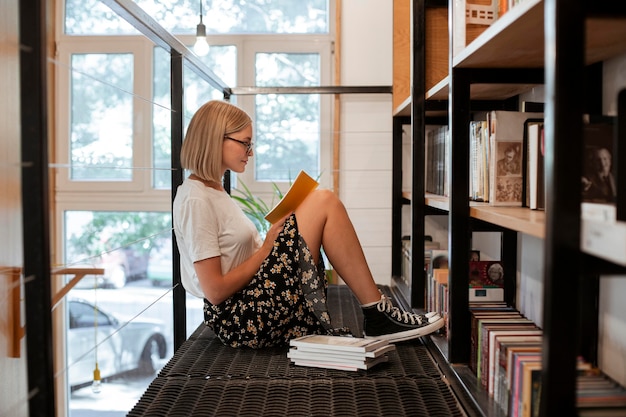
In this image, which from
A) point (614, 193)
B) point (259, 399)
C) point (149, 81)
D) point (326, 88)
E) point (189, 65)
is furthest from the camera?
point (149, 81)

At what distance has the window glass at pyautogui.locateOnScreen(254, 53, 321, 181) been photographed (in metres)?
3.75

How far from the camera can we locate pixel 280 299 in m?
2.05

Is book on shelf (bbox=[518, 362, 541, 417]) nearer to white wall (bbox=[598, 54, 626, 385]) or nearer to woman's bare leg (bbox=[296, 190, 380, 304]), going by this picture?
white wall (bbox=[598, 54, 626, 385])

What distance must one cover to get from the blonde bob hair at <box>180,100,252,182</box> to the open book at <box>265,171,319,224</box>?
211mm

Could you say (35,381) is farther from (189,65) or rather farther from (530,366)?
(189,65)

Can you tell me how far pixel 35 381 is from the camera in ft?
3.77

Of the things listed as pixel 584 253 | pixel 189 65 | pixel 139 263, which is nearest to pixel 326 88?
pixel 189 65

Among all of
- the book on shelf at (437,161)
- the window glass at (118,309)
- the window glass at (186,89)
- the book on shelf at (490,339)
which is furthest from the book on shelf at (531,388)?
the window glass at (118,309)

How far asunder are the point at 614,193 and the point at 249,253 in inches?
53.0

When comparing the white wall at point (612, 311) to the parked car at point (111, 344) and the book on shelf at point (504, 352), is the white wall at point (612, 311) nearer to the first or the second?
the book on shelf at point (504, 352)

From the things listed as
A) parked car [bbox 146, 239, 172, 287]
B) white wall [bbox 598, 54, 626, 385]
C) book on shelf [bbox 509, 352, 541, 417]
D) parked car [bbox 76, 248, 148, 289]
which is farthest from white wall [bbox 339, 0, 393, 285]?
book on shelf [bbox 509, 352, 541, 417]

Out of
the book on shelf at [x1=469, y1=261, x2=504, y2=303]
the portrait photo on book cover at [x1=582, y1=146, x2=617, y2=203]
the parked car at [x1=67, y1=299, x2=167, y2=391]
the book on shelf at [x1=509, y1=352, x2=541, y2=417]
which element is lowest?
the parked car at [x1=67, y1=299, x2=167, y2=391]

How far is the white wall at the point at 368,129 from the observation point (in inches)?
143

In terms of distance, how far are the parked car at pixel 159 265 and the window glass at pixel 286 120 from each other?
886 mm
